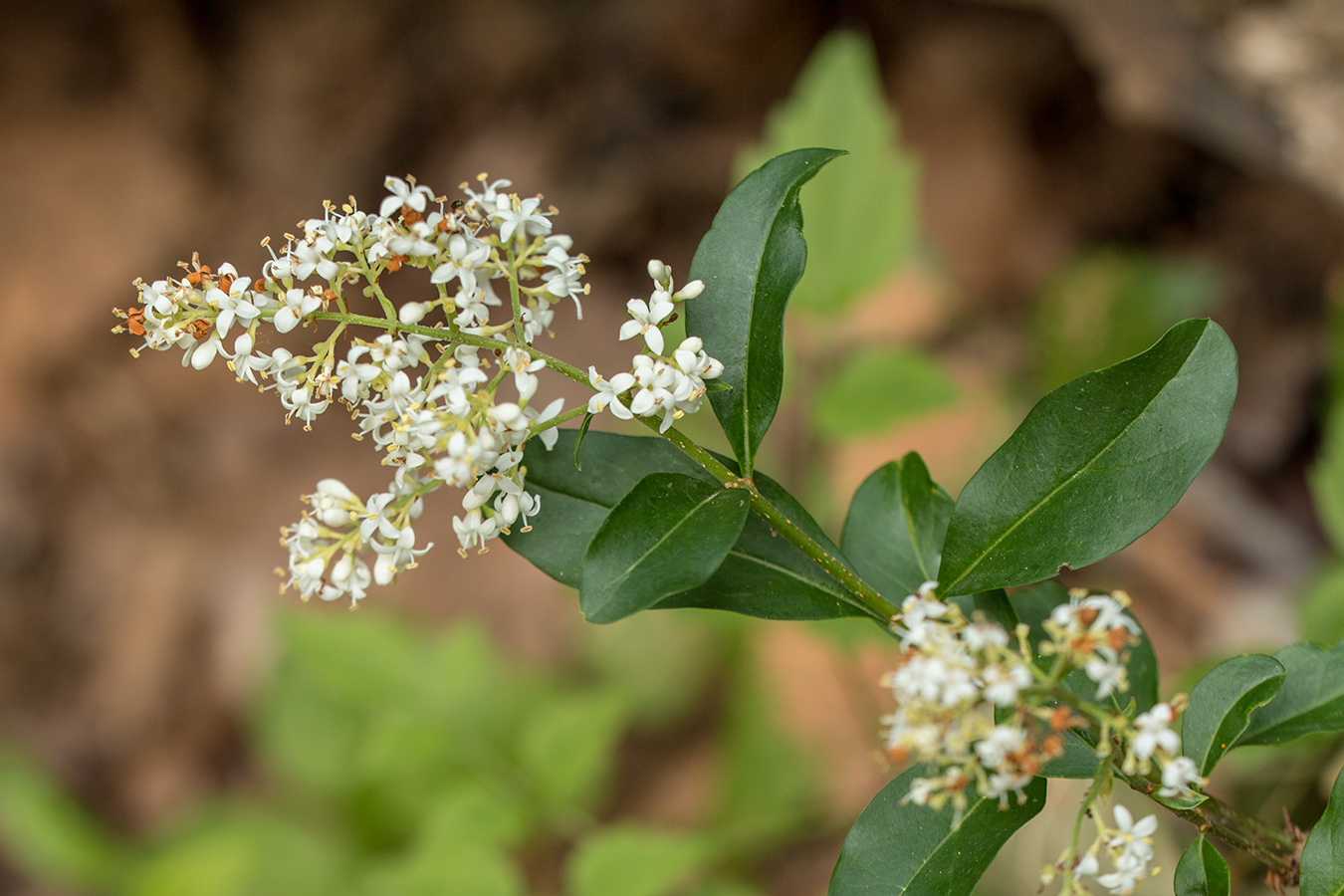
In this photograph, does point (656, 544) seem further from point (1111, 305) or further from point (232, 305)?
point (1111, 305)

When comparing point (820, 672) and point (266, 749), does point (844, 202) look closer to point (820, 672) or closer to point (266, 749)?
point (820, 672)

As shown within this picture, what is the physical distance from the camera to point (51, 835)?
3.78 meters

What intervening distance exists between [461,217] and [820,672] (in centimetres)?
308

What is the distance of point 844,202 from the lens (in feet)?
9.12

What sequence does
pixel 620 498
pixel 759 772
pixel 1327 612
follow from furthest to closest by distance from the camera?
1. pixel 759 772
2. pixel 1327 612
3. pixel 620 498

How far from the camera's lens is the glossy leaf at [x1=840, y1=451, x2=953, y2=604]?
1.48 meters

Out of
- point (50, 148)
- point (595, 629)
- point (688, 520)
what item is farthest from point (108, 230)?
point (688, 520)

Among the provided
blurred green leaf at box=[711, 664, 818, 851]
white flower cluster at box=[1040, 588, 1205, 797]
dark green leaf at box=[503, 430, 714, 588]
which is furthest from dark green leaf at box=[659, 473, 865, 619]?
blurred green leaf at box=[711, 664, 818, 851]

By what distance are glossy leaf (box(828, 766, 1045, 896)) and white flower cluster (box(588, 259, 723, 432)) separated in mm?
552

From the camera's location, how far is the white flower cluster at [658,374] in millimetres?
1233

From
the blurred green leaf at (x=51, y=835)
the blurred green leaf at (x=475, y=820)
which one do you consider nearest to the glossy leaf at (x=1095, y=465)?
the blurred green leaf at (x=475, y=820)

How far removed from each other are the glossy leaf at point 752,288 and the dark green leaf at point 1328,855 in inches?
33.2

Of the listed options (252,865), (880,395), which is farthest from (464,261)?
(252,865)

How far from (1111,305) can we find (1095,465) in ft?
9.60
